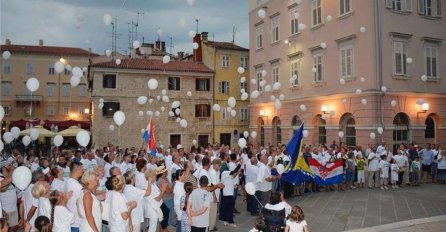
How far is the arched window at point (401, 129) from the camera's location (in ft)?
71.1

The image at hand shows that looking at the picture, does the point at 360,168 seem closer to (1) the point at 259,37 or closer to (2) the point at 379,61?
(2) the point at 379,61

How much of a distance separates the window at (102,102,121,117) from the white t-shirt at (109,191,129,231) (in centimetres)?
2873

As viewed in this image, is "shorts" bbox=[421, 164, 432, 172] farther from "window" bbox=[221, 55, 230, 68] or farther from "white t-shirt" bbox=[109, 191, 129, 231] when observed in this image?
"window" bbox=[221, 55, 230, 68]

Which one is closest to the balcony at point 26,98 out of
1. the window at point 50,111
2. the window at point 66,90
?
the window at point 50,111

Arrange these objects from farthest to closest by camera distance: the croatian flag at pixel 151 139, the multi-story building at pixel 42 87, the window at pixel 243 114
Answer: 1. the multi-story building at pixel 42 87
2. the window at pixel 243 114
3. the croatian flag at pixel 151 139

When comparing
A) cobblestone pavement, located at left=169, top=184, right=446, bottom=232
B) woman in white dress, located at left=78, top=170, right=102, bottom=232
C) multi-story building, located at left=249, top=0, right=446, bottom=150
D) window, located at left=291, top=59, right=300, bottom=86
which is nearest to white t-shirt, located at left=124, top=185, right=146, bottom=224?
woman in white dress, located at left=78, top=170, right=102, bottom=232

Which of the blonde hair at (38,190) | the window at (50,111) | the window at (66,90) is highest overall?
the window at (66,90)

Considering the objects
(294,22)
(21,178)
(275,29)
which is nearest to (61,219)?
(21,178)

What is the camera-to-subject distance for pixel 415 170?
16.9m

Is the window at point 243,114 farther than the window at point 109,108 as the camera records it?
Yes

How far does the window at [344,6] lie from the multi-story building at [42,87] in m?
38.5

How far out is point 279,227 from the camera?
6.34 meters

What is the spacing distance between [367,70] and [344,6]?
409 centimetres

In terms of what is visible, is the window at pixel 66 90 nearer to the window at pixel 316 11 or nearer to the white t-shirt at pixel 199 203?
the window at pixel 316 11
